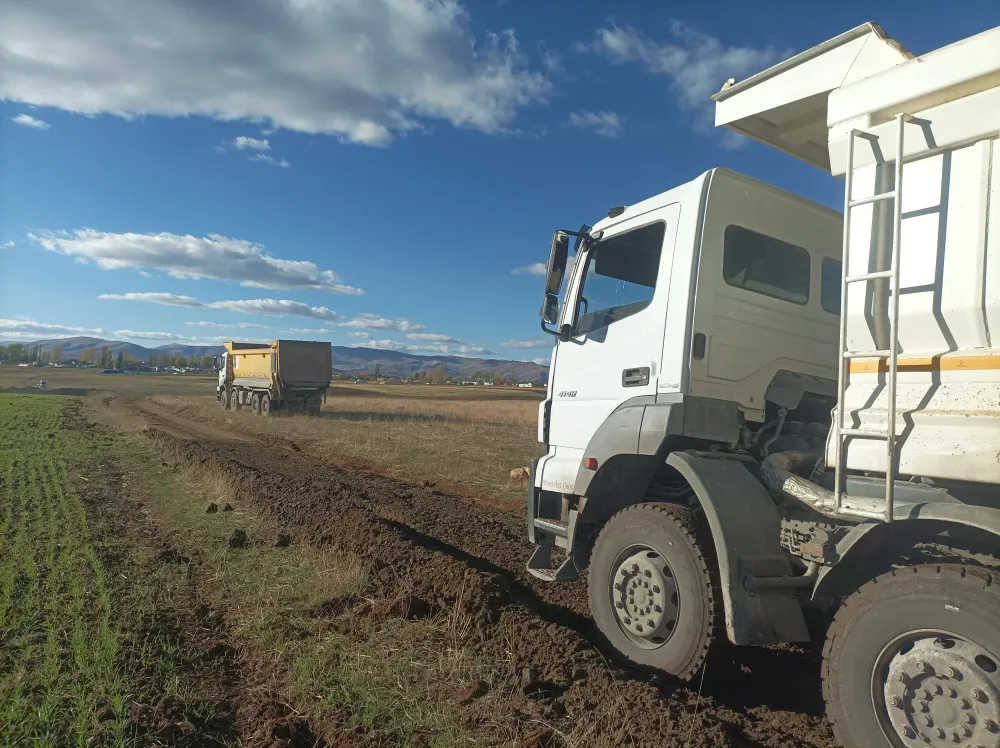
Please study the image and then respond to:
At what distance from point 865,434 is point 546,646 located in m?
2.21

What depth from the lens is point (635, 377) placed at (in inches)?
173

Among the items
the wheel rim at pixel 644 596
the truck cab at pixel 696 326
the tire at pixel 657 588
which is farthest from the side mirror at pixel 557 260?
the wheel rim at pixel 644 596

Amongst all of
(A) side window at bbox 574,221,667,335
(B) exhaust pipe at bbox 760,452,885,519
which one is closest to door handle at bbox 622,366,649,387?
(A) side window at bbox 574,221,667,335

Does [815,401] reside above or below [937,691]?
above

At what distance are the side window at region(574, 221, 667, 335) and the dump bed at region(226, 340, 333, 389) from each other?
24708 mm

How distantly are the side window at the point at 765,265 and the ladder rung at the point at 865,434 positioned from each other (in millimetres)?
1458

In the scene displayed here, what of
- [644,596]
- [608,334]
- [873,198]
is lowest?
[644,596]

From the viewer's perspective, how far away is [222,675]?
3953mm

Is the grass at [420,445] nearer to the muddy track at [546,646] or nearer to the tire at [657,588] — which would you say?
the muddy track at [546,646]

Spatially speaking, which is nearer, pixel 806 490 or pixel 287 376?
pixel 806 490

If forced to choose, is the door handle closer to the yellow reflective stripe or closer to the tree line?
the yellow reflective stripe

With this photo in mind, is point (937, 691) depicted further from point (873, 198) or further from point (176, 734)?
point (176, 734)

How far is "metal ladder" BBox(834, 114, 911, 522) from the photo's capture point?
110 inches

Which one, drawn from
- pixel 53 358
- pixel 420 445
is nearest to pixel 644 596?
pixel 420 445
